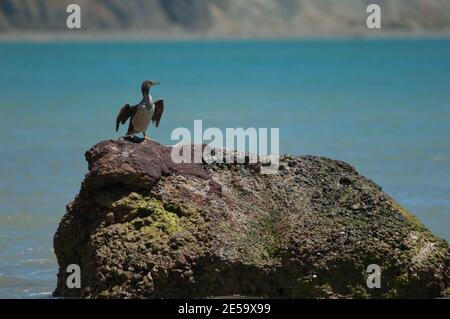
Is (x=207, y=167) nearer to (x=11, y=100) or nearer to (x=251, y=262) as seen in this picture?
(x=251, y=262)

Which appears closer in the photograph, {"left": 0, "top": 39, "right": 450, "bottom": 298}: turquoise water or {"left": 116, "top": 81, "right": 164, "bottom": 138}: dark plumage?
{"left": 116, "top": 81, "right": 164, "bottom": 138}: dark plumage

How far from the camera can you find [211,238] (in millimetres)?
10125

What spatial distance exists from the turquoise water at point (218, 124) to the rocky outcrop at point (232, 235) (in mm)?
1861

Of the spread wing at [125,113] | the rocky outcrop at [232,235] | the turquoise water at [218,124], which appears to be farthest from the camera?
the turquoise water at [218,124]

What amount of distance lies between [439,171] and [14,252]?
9.43 m

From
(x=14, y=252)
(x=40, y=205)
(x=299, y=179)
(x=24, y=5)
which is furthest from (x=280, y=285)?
(x=24, y=5)

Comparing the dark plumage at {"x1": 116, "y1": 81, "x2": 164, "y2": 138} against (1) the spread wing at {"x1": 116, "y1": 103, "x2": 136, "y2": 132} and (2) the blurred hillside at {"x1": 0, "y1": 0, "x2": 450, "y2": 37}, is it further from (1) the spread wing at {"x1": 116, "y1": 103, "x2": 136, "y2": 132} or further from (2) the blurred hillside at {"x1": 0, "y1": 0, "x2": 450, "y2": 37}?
(2) the blurred hillside at {"x1": 0, "y1": 0, "x2": 450, "y2": 37}

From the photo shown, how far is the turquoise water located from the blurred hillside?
8375 cm

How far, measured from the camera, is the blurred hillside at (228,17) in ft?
514

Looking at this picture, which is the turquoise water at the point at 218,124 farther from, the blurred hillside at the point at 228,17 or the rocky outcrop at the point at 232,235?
the blurred hillside at the point at 228,17

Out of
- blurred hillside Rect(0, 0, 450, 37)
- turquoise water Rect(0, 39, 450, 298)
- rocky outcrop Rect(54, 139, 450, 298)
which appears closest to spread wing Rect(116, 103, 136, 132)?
rocky outcrop Rect(54, 139, 450, 298)

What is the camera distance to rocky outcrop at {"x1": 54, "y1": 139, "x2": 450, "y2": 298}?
1000 cm

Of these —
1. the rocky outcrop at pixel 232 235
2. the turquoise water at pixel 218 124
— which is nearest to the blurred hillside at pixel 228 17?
the turquoise water at pixel 218 124

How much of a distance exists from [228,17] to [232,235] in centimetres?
16998
